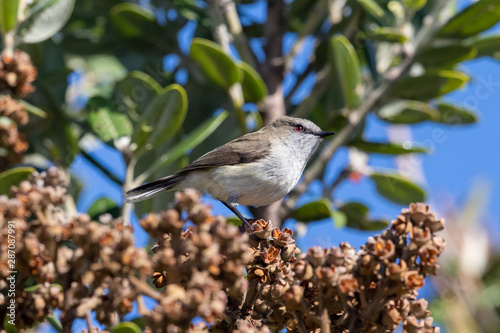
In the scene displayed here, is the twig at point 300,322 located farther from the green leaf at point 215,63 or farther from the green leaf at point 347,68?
the green leaf at point 347,68

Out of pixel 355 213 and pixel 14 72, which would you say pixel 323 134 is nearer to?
pixel 355 213

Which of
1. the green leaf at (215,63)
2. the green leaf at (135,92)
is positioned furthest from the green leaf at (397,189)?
the green leaf at (135,92)

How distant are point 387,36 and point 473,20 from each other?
1.89 ft

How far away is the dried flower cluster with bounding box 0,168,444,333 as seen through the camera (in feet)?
6.02

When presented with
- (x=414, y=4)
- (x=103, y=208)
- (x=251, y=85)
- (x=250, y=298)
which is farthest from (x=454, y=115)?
(x=250, y=298)

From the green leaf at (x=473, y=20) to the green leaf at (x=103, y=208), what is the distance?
7.20 ft

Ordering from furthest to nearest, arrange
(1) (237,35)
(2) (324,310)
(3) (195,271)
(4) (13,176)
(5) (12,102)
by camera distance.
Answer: (1) (237,35), (5) (12,102), (4) (13,176), (2) (324,310), (3) (195,271)

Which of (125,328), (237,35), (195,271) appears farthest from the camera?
(237,35)

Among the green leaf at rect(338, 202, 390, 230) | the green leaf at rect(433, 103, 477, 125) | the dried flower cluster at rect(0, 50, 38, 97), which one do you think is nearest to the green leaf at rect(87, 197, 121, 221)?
the dried flower cluster at rect(0, 50, 38, 97)

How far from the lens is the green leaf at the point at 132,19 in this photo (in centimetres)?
429

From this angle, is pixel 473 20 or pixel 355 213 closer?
pixel 473 20

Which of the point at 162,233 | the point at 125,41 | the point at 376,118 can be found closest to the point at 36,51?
the point at 125,41

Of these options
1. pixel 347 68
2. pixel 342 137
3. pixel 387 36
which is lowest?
pixel 342 137

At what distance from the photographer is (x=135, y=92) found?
13.3 feet
